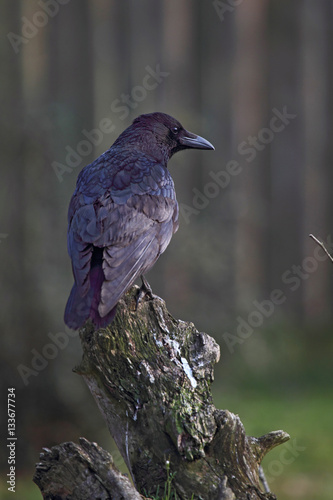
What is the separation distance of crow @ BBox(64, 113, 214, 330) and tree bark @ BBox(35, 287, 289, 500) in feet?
0.46

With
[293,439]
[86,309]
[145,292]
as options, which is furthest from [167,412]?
[293,439]

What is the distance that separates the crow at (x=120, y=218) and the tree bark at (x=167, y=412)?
0.14 m

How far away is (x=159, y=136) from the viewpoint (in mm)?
4012

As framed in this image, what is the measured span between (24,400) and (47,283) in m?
0.79

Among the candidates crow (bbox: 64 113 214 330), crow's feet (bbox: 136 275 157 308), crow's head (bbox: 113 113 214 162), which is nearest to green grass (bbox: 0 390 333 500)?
crow's feet (bbox: 136 275 157 308)

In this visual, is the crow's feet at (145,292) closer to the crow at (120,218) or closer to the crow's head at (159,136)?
the crow at (120,218)

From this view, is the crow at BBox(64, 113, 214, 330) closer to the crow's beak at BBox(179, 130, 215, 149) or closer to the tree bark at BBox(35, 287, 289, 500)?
the crow's beak at BBox(179, 130, 215, 149)

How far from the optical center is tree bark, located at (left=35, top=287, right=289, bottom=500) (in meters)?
2.55

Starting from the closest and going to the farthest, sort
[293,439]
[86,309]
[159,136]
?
[86,309] → [159,136] → [293,439]

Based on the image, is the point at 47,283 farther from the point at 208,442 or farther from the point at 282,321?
the point at 282,321

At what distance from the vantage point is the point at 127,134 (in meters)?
3.97

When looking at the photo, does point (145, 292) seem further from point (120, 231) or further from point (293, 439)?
point (293, 439)

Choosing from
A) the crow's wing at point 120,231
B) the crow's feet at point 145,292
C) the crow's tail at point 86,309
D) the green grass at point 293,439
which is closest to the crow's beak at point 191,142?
the crow's wing at point 120,231

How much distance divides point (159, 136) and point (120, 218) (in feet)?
3.13
